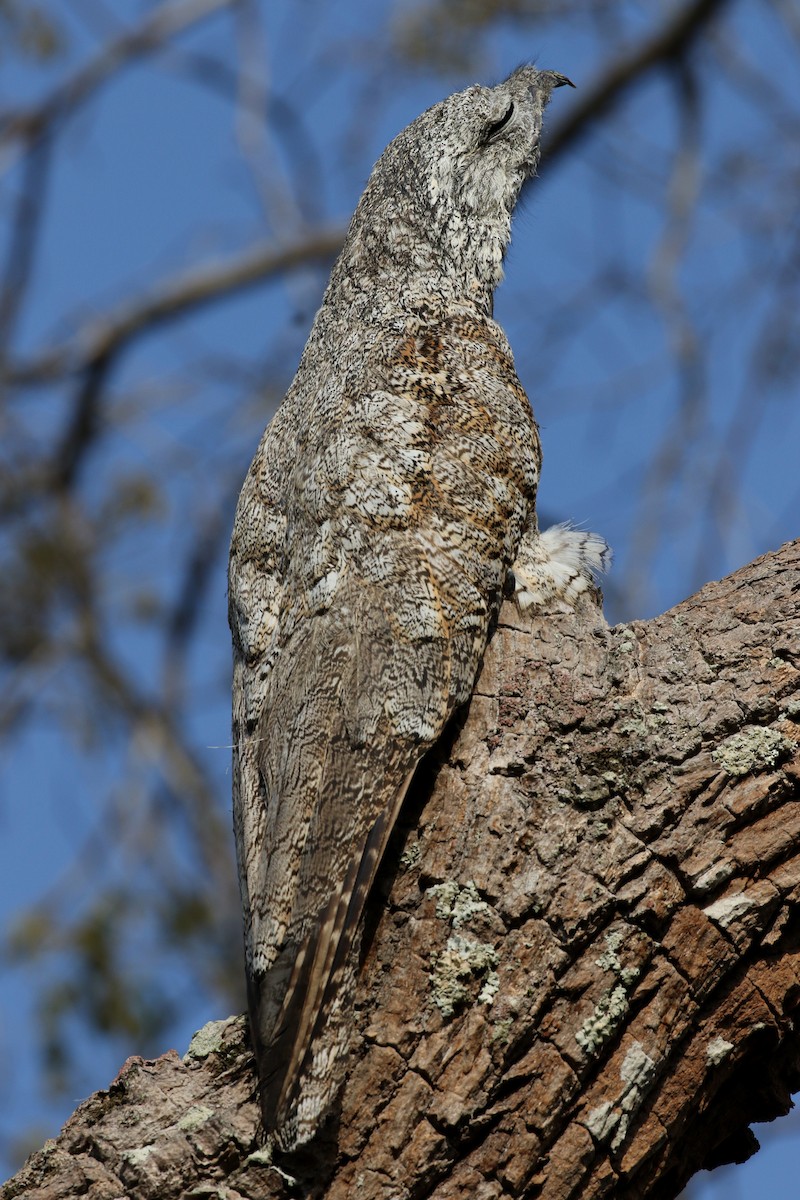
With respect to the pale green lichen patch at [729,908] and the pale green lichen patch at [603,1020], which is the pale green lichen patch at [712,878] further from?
the pale green lichen patch at [603,1020]

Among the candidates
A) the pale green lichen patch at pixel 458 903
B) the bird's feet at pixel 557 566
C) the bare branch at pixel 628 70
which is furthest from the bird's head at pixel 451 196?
the bare branch at pixel 628 70

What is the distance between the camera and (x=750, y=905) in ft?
9.45

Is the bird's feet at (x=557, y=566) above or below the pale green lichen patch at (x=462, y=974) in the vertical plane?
above

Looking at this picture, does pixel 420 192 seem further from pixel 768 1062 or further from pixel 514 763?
pixel 768 1062

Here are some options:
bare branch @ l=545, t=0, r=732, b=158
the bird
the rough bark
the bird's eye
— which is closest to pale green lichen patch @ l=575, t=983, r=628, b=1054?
the rough bark

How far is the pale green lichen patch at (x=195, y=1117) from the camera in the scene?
284cm

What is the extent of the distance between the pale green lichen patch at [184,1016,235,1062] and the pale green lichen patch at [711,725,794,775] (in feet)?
4.34

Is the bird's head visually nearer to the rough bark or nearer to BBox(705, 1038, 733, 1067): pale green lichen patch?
the rough bark

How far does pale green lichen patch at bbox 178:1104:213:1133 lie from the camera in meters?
2.84

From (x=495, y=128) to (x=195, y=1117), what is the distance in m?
3.58

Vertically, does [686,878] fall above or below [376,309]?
below

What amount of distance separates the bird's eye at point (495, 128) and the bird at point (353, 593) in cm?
75

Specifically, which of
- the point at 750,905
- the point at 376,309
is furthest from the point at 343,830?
the point at 376,309

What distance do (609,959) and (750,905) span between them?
0.34 meters
